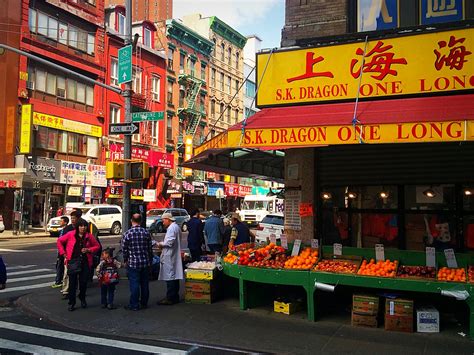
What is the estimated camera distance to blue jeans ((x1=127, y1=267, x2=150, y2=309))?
8.48m

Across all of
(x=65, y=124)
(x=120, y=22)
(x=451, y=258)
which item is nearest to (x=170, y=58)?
(x=120, y=22)

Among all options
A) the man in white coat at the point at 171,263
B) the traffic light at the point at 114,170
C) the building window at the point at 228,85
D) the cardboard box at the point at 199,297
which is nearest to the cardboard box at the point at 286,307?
the cardboard box at the point at 199,297

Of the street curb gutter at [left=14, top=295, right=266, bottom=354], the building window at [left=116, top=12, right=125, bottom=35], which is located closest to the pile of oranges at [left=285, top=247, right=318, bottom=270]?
the street curb gutter at [left=14, top=295, right=266, bottom=354]

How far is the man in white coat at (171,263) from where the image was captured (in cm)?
892

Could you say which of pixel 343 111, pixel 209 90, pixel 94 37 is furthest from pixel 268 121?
pixel 209 90

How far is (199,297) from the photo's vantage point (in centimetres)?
911

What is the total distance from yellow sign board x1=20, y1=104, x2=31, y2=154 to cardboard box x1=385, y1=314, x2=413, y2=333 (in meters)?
25.5

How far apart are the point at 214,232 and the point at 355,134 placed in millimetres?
6238

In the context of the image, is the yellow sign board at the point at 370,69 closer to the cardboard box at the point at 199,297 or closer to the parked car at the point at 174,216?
the cardboard box at the point at 199,297

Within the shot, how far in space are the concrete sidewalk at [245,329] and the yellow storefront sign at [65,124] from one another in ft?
74.6

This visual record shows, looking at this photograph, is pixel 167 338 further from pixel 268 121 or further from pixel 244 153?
pixel 244 153

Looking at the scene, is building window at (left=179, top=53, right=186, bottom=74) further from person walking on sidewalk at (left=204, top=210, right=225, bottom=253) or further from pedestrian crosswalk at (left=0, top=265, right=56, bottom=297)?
person walking on sidewalk at (left=204, top=210, right=225, bottom=253)

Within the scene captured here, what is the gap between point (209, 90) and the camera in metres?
50.6

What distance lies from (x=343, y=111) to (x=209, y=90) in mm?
43480
